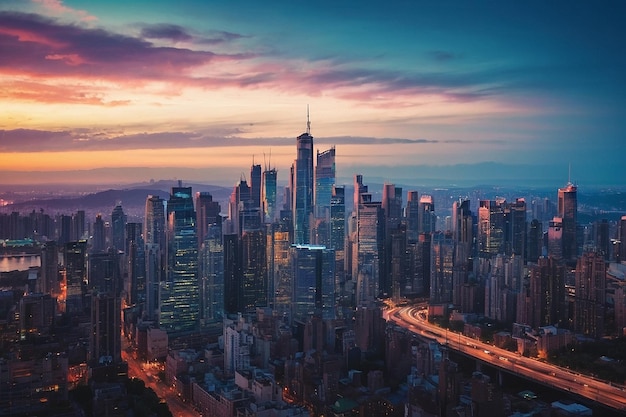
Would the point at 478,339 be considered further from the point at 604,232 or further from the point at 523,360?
the point at 604,232

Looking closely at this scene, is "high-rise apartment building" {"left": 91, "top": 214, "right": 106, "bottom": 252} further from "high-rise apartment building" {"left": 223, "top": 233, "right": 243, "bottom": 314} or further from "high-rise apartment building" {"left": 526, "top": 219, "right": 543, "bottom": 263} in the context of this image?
"high-rise apartment building" {"left": 526, "top": 219, "right": 543, "bottom": 263}

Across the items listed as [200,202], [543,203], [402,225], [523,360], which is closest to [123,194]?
[200,202]

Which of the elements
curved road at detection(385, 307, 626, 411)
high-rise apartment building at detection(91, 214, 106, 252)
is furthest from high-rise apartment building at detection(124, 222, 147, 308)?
curved road at detection(385, 307, 626, 411)

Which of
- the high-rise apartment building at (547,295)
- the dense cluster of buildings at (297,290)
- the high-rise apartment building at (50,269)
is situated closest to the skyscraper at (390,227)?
the dense cluster of buildings at (297,290)

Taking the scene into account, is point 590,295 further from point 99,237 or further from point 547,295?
point 99,237

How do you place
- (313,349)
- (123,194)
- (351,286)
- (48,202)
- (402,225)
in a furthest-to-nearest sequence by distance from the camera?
(402,225)
(351,286)
(123,194)
(313,349)
(48,202)
